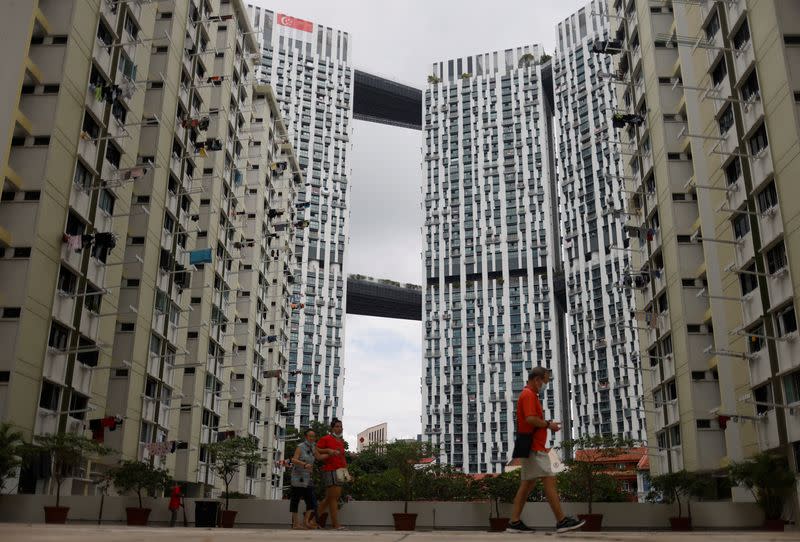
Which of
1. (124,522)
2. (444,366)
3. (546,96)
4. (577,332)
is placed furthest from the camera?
(546,96)

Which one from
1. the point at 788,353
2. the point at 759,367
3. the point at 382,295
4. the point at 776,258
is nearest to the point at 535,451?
the point at 788,353

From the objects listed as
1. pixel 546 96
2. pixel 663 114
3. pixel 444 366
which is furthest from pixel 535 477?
pixel 546 96

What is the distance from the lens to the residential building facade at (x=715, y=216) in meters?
32.2

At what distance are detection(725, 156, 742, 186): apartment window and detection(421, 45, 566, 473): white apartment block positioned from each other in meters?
83.5

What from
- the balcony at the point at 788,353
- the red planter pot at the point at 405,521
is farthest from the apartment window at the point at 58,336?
the balcony at the point at 788,353

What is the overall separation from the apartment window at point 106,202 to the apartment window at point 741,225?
29.0 metres

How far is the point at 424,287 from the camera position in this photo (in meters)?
133

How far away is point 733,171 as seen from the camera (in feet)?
125

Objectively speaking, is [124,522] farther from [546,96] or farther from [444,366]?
[546,96]

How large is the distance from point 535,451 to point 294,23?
5455 inches

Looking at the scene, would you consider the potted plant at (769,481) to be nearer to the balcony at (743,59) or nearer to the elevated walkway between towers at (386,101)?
the balcony at (743,59)

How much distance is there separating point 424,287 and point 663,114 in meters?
88.1

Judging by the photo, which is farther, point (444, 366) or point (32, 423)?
point (444, 366)

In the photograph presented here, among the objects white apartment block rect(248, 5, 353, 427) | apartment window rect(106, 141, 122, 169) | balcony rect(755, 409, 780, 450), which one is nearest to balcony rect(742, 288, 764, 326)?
balcony rect(755, 409, 780, 450)
